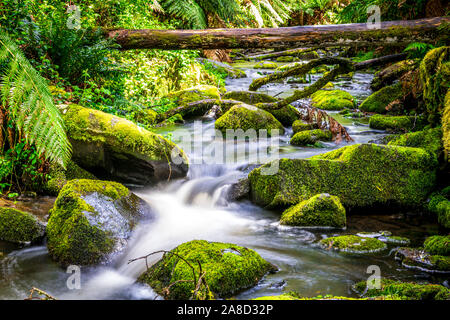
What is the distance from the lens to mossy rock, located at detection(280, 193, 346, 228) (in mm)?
4121

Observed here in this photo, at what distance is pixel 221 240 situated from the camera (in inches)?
165

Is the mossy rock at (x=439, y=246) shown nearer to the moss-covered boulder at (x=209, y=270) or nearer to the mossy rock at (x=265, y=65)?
the moss-covered boulder at (x=209, y=270)

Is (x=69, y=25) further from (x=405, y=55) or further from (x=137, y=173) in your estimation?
(x=405, y=55)

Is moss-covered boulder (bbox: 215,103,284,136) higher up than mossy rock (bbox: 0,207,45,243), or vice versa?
moss-covered boulder (bbox: 215,103,284,136)

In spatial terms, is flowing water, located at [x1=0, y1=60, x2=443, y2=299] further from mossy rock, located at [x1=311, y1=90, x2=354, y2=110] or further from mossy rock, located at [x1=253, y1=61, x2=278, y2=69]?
mossy rock, located at [x1=253, y1=61, x2=278, y2=69]

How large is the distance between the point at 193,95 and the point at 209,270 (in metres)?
6.38

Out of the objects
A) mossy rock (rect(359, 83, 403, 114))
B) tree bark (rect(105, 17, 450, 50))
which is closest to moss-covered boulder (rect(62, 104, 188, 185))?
tree bark (rect(105, 17, 450, 50))

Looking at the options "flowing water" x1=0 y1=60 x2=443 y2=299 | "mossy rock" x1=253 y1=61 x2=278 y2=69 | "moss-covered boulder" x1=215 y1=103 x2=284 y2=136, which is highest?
"mossy rock" x1=253 y1=61 x2=278 y2=69

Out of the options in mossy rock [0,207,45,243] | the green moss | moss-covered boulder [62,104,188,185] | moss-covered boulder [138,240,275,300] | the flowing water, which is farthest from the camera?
moss-covered boulder [62,104,188,185]

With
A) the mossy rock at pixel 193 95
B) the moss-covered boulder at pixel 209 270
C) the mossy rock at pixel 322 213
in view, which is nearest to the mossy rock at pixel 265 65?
the mossy rock at pixel 193 95

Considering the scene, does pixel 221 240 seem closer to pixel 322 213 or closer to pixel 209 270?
pixel 322 213

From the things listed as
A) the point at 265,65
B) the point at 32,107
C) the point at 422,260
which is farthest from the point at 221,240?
the point at 265,65

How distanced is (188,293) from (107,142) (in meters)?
2.66

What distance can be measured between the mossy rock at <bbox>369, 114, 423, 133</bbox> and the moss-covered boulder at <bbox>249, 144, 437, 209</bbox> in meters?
1.99
